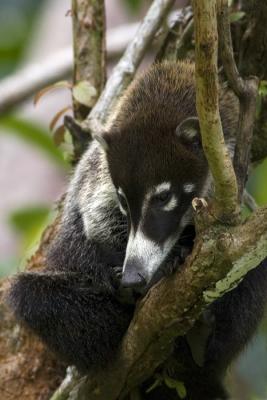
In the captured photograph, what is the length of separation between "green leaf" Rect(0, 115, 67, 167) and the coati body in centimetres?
259

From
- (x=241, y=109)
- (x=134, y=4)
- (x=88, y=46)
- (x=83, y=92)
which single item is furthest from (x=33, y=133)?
(x=241, y=109)

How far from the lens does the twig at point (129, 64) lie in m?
5.02

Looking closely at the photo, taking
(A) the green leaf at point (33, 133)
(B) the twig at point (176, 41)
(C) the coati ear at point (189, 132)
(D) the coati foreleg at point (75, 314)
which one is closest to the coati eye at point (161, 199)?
(C) the coati ear at point (189, 132)

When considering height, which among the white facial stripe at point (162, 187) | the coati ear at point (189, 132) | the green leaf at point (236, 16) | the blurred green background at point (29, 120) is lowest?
the blurred green background at point (29, 120)

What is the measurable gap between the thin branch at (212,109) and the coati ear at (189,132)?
515 mm

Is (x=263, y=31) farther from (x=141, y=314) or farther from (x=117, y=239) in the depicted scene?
(x=141, y=314)

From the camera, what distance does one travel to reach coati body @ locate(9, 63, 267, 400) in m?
3.89

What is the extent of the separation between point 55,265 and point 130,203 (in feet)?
2.18

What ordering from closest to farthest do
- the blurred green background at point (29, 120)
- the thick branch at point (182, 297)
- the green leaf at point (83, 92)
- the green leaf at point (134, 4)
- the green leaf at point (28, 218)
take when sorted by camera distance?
the thick branch at point (182, 297) → the green leaf at point (83, 92) → the green leaf at point (28, 218) → the blurred green background at point (29, 120) → the green leaf at point (134, 4)

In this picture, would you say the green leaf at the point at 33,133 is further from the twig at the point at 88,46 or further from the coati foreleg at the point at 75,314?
the coati foreleg at the point at 75,314

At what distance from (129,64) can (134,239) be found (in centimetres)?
151

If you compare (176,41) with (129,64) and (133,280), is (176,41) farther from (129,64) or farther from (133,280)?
(133,280)

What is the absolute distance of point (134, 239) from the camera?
152 inches

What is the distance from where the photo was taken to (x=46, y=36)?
30.9 ft
